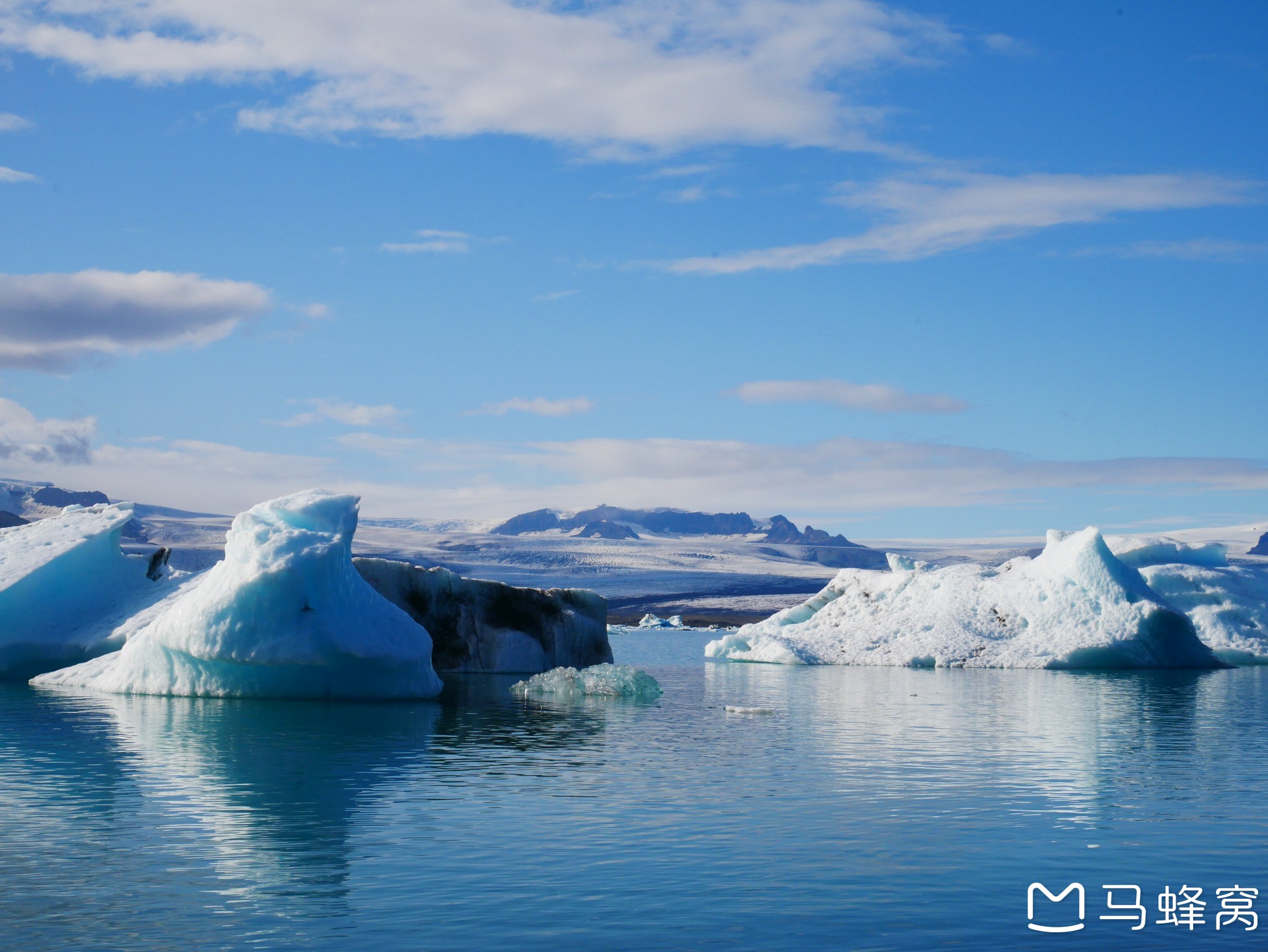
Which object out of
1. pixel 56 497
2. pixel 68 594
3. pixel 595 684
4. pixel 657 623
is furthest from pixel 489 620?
pixel 56 497

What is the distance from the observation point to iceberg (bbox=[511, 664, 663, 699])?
24.0 meters

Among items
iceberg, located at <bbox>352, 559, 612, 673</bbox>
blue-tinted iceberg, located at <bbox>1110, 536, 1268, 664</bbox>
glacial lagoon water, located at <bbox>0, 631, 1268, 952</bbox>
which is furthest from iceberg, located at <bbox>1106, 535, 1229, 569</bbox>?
Answer: glacial lagoon water, located at <bbox>0, 631, 1268, 952</bbox>

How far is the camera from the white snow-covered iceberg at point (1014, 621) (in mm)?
35500

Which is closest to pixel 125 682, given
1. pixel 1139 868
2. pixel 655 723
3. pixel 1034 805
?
pixel 655 723

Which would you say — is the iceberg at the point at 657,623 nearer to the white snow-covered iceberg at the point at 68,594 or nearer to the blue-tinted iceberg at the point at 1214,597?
the blue-tinted iceberg at the point at 1214,597

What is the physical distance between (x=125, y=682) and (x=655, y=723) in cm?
951

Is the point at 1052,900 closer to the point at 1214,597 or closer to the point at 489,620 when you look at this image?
the point at 489,620

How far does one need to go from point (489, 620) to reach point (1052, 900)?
2400 centimetres

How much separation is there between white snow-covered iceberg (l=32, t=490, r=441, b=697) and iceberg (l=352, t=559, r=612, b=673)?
7.14 meters

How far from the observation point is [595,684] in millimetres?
24062

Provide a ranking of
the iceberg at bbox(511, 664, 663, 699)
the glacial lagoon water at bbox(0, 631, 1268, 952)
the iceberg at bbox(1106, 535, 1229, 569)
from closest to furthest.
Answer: the glacial lagoon water at bbox(0, 631, 1268, 952) < the iceberg at bbox(511, 664, 663, 699) < the iceberg at bbox(1106, 535, 1229, 569)

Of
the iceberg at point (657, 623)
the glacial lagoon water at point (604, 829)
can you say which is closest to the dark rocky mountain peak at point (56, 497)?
the iceberg at point (657, 623)

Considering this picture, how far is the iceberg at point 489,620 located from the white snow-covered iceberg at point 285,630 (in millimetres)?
7142

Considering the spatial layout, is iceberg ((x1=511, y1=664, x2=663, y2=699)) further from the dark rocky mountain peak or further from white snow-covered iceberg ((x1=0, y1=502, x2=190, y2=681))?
the dark rocky mountain peak
